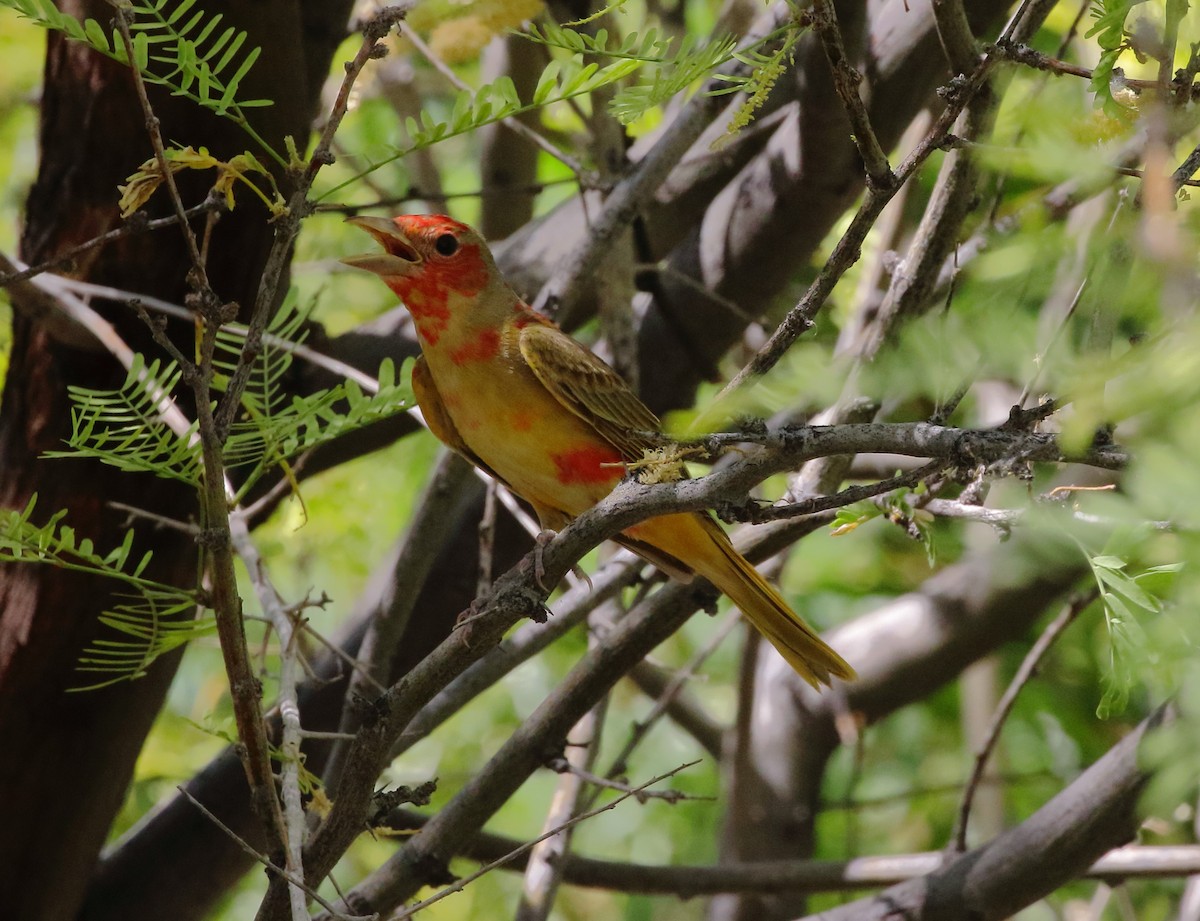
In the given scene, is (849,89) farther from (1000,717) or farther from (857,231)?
(1000,717)

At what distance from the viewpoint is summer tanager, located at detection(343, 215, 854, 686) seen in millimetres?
3266

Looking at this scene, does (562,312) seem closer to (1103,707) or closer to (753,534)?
(753,534)

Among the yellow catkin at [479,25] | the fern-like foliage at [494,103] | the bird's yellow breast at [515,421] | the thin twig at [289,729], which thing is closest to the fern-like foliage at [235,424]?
the thin twig at [289,729]

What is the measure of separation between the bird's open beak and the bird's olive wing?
383 mm

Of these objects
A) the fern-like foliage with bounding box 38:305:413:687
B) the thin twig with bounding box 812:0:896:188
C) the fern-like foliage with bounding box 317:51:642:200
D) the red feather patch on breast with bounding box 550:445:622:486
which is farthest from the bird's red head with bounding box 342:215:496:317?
the thin twig with bounding box 812:0:896:188

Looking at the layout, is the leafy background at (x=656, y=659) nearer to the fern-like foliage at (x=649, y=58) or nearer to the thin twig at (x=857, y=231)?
the thin twig at (x=857, y=231)

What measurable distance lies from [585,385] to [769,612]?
76 cm

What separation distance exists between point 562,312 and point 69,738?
6.12 ft

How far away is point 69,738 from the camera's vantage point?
3590 millimetres

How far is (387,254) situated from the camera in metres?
3.41

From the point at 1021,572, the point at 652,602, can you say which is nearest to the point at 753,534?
the point at 652,602

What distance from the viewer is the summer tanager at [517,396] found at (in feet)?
10.7

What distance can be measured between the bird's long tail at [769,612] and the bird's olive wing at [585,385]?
39cm

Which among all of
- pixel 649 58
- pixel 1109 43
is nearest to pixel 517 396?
pixel 649 58
